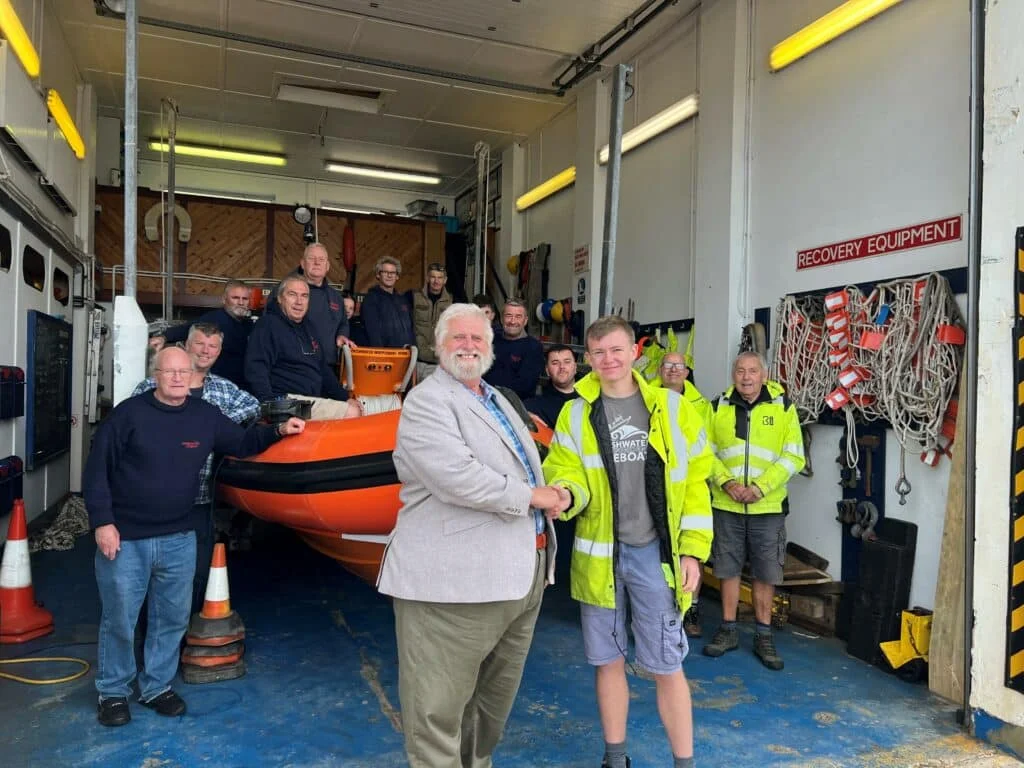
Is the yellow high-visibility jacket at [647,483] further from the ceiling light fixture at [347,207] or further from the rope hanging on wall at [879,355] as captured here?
the ceiling light fixture at [347,207]

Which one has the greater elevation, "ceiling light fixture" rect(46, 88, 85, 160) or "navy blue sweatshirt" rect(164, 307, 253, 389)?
"ceiling light fixture" rect(46, 88, 85, 160)

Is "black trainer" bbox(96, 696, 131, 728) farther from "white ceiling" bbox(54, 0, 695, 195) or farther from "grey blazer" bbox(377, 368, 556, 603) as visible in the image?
"white ceiling" bbox(54, 0, 695, 195)

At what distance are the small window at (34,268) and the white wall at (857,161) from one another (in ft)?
14.5

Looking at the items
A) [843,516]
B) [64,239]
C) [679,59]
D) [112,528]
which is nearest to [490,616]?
[112,528]

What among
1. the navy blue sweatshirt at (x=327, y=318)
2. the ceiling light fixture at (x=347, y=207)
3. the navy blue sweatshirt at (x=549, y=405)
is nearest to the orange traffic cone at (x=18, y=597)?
the navy blue sweatshirt at (x=327, y=318)

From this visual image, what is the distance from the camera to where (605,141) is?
20.0 ft

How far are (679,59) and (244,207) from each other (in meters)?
4.82

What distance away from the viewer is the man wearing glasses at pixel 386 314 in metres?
4.31

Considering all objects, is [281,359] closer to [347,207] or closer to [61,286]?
[61,286]

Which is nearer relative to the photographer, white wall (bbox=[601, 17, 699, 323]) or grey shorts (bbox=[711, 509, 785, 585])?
→ grey shorts (bbox=[711, 509, 785, 585])

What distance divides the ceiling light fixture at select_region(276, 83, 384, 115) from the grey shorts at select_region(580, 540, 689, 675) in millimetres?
5961

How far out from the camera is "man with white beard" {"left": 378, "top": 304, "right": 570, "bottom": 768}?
5.16ft

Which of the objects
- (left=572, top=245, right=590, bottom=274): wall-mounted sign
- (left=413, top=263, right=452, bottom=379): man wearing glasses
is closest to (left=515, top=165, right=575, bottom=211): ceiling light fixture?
(left=572, top=245, right=590, bottom=274): wall-mounted sign

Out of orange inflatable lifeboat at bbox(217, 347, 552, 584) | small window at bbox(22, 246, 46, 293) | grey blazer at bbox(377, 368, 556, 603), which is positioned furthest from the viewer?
small window at bbox(22, 246, 46, 293)
